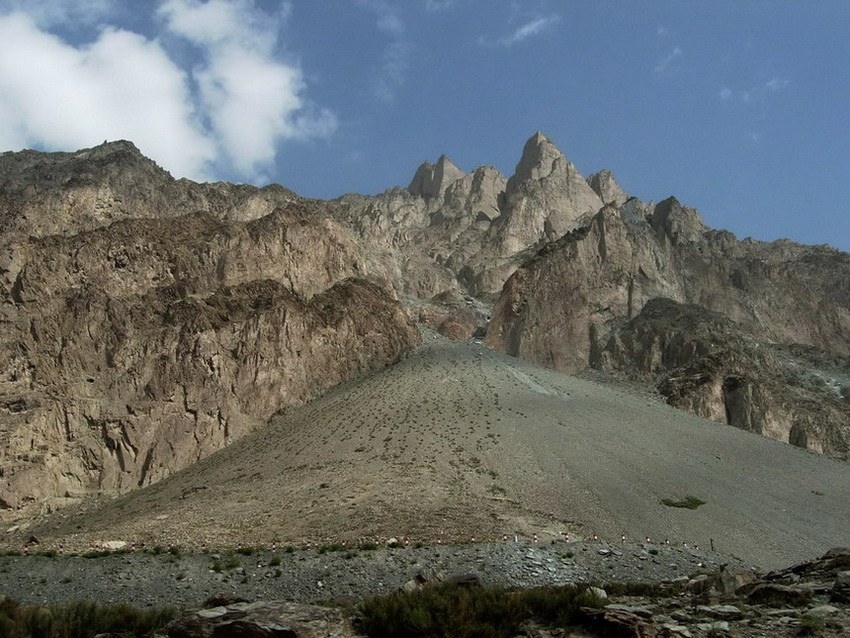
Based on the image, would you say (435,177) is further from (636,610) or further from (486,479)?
(636,610)

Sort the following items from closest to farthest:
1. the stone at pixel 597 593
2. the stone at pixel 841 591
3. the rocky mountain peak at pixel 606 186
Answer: the stone at pixel 841 591, the stone at pixel 597 593, the rocky mountain peak at pixel 606 186

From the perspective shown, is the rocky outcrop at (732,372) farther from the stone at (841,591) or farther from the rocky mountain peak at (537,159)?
the rocky mountain peak at (537,159)

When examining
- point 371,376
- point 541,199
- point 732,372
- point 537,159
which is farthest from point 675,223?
point 371,376

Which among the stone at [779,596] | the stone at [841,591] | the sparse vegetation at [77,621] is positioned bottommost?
the sparse vegetation at [77,621]

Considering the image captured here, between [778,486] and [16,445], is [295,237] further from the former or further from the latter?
[778,486]

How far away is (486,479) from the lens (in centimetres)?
3781

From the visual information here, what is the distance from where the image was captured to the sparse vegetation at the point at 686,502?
3628 centimetres

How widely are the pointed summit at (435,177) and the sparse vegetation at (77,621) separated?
157 m

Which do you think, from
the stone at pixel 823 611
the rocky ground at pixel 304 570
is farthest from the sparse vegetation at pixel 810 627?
the rocky ground at pixel 304 570

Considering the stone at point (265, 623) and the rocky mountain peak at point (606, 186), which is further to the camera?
the rocky mountain peak at point (606, 186)

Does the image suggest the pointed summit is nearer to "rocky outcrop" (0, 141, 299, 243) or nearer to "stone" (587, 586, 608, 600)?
"rocky outcrop" (0, 141, 299, 243)

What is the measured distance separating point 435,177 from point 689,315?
335 ft

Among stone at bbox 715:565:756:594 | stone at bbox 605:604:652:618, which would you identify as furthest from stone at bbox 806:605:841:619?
stone at bbox 715:565:756:594

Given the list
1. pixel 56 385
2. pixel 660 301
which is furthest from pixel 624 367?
pixel 56 385
